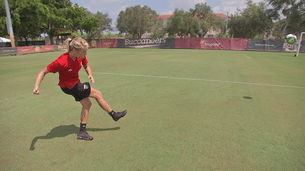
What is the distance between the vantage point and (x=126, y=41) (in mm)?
37844

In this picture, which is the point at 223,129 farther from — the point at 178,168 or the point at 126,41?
the point at 126,41

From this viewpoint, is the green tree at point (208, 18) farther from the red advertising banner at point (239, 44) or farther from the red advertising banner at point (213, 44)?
the red advertising banner at point (239, 44)

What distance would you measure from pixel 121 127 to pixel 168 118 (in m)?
1.06

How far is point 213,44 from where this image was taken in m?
33.2

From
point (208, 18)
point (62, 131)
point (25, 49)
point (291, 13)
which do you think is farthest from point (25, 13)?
point (291, 13)

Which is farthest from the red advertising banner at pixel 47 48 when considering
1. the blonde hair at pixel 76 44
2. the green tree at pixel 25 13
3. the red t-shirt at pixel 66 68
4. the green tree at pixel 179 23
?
the green tree at pixel 179 23

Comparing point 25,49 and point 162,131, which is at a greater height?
point 25,49

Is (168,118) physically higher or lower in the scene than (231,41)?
lower

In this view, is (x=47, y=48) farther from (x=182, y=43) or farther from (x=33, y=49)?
(x=182, y=43)

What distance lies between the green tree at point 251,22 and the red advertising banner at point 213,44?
24468mm

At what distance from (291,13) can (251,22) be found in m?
9.05

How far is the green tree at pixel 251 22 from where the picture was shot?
49.8 metres

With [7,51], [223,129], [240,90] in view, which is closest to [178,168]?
[223,129]

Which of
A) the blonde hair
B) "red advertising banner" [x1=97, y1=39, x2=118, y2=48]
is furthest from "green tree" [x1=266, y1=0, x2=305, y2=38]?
the blonde hair
